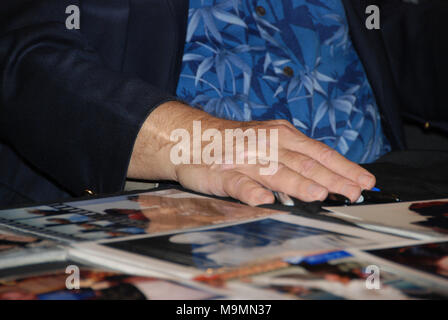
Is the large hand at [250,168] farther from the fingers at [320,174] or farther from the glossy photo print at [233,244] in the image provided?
the glossy photo print at [233,244]

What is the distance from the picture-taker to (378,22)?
1.23 metres

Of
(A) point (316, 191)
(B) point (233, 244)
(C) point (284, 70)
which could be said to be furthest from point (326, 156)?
(C) point (284, 70)

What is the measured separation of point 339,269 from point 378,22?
101 centimetres

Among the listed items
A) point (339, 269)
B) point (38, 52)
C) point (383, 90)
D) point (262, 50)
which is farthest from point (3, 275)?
point (383, 90)

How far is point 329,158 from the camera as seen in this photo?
25.6 inches

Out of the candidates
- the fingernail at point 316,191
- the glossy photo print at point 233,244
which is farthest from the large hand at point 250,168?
the glossy photo print at point 233,244

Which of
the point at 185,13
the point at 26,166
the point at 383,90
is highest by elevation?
the point at 185,13

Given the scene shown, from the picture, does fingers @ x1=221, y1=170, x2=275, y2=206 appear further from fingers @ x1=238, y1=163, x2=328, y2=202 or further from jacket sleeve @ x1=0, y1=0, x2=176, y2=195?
jacket sleeve @ x1=0, y1=0, x2=176, y2=195

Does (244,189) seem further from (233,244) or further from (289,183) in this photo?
(233,244)

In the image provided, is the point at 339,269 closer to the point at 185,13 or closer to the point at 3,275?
the point at 3,275

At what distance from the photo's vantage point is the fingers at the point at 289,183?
1.84 feet

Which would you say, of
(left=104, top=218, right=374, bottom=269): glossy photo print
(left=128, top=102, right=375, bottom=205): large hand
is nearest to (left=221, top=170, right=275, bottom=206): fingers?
(left=128, top=102, right=375, bottom=205): large hand

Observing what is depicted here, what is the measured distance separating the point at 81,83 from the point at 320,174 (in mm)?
352

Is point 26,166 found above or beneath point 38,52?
beneath
